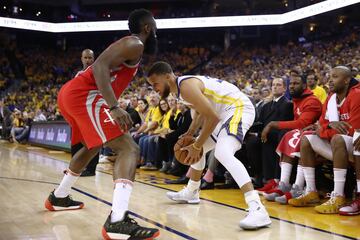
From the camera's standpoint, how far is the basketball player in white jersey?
3275 millimetres

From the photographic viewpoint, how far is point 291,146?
4.57 m

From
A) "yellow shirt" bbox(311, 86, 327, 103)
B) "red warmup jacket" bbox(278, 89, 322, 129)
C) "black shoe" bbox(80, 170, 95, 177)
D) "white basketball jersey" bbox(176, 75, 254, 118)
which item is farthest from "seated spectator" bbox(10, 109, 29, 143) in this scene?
"white basketball jersey" bbox(176, 75, 254, 118)

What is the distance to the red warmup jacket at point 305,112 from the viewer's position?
15.9 feet

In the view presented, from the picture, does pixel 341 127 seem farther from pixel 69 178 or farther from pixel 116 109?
pixel 69 178

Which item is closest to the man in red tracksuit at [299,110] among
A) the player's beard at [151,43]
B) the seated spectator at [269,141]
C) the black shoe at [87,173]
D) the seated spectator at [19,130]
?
→ the seated spectator at [269,141]

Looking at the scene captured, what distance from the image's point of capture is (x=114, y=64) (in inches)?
122

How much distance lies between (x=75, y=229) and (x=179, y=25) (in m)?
23.2

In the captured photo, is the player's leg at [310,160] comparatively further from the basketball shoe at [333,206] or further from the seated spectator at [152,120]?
the seated spectator at [152,120]

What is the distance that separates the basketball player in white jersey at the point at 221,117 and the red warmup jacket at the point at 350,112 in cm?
100

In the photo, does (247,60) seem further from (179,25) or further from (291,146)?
(291,146)

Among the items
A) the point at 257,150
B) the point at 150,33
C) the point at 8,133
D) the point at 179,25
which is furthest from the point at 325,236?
the point at 179,25

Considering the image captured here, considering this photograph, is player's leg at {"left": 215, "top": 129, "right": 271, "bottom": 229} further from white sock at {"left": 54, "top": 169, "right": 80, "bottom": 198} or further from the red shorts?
white sock at {"left": 54, "top": 169, "right": 80, "bottom": 198}

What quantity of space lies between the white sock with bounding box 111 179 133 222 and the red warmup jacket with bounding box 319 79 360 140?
219 centimetres

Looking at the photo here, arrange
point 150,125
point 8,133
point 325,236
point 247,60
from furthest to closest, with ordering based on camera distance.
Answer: point 247,60 → point 8,133 → point 150,125 → point 325,236
